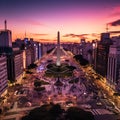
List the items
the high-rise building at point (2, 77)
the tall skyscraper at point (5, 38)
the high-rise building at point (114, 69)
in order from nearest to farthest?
the high-rise building at point (2, 77), the high-rise building at point (114, 69), the tall skyscraper at point (5, 38)

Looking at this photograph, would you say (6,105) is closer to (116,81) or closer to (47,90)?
(47,90)

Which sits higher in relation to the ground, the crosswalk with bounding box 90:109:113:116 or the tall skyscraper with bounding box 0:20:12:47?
the tall skyscraper with bounding box 0:20:12:47

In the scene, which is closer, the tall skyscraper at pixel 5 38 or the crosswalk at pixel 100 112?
the crosswalk at pixel 100 112

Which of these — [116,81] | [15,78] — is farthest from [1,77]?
[116,81]

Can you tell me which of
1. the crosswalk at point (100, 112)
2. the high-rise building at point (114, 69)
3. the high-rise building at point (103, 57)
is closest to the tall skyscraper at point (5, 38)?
the high-rise building at point (103, 57)

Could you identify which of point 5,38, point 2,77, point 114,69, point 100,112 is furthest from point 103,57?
point 5,38

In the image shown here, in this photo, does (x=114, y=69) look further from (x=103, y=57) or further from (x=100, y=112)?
(x=100, y=112)

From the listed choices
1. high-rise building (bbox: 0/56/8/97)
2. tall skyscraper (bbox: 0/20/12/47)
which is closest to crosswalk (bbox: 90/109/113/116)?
high-rise building (bbox: 0/56/8/97)

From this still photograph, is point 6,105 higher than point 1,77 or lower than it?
lower

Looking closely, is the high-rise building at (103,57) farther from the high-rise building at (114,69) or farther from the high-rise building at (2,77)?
the high-rise building at (2,77)

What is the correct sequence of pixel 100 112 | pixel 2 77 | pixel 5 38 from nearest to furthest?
pixel 100 112 < pixel 2 77 < pixel 5 38

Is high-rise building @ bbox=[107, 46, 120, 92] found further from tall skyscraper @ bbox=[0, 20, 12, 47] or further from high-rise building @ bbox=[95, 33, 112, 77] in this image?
tall skyscraper @ bbox=[0, 20, 12, 47]
